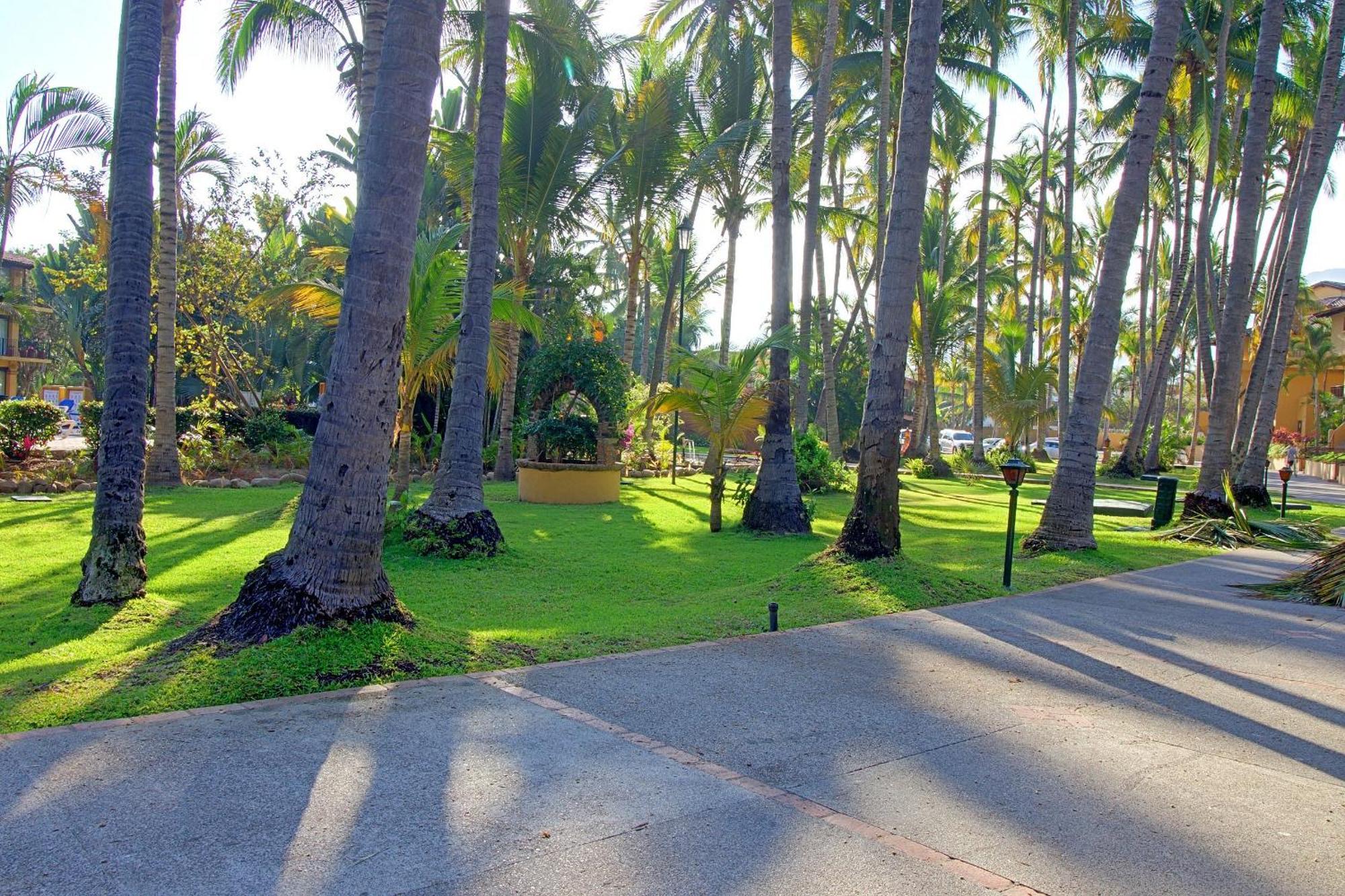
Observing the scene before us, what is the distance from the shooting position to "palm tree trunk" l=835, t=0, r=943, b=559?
380 inches

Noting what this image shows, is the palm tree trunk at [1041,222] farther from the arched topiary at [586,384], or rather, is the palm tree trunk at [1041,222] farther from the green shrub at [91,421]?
the green shrub at [91,421]

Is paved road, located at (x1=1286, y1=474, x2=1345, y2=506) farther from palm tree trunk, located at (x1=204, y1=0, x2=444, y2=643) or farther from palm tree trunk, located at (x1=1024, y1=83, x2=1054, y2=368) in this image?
palm tree trunk, located at (x1=204, y1=0, x2=444, y2=643)

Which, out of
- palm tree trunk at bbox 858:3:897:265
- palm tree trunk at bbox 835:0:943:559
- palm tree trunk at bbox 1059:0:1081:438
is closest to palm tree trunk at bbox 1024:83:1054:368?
palm tree trunk at bbox 1059:0:1081:438

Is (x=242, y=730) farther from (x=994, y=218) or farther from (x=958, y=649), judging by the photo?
(x=994, y=218)

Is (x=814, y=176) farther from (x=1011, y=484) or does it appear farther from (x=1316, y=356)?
(x=1316, y=356)

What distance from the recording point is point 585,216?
72.8 ft

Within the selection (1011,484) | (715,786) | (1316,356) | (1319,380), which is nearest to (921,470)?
(1011,484)

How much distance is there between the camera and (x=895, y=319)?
9.76 metres

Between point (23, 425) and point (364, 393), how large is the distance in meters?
13.9

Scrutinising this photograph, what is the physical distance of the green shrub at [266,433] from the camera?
64.4 feet

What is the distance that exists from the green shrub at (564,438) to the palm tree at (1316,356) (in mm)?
41820

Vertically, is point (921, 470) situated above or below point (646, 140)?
below

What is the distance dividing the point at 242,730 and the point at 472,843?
5.46 ft

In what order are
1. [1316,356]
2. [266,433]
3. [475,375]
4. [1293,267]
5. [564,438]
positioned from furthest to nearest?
[1316,356]
[266,433]
[1293,267]
[564,438]
[475,375]
